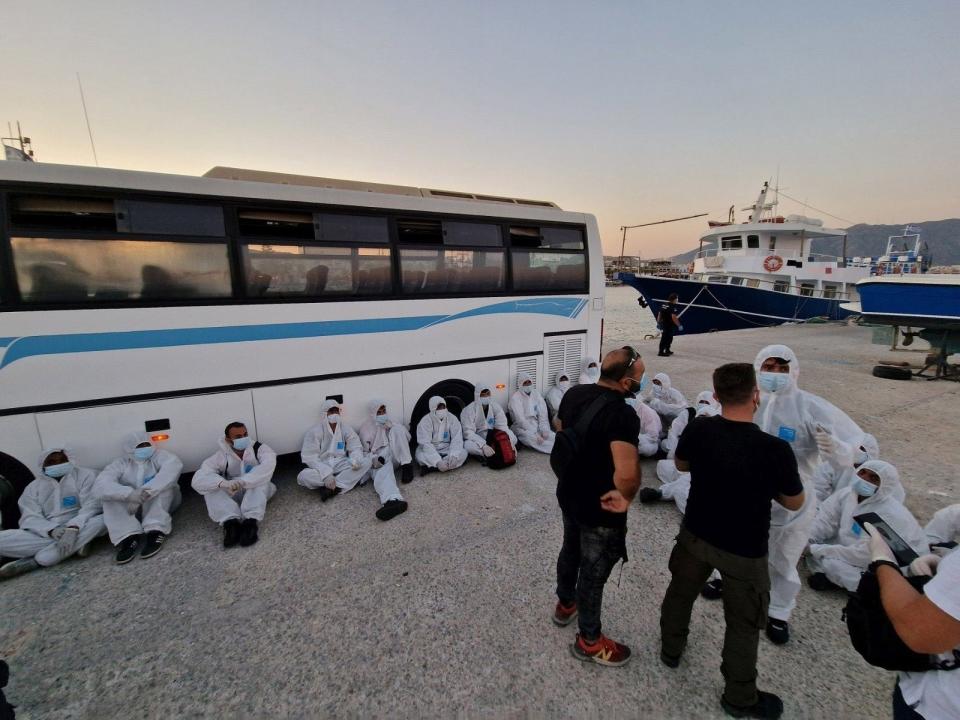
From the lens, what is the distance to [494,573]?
2.98 metres

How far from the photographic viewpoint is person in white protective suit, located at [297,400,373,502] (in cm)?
412

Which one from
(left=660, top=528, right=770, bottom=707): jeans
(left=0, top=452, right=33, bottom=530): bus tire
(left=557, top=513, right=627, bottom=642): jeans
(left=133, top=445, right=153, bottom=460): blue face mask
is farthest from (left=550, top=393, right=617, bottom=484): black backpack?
(left=0, top=452, right=33, bottom=530): bus tire

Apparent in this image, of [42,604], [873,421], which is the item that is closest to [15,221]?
[42,604]

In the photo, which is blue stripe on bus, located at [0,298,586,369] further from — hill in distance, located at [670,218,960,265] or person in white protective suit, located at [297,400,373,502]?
hill in distance, located at [670,218,960,265]

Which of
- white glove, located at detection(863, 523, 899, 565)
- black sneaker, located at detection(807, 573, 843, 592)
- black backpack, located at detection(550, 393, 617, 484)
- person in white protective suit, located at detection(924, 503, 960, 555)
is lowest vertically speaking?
black sneaker, located at detection(807, 573, 843, 592)

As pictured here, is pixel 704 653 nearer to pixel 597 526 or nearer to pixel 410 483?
pixel 597 526

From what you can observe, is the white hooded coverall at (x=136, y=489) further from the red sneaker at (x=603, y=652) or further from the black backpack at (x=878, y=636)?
the black backpack at (x=878, y=636)

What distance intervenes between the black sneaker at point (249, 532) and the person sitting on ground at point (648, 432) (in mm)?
4121

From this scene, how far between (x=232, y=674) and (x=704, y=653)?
272cm

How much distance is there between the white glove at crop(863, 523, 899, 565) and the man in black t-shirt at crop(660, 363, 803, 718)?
30 cm

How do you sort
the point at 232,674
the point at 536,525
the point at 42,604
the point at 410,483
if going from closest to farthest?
the point at 232,674 < the point at 42,604 < the point at 536,525 < the point at 410,483

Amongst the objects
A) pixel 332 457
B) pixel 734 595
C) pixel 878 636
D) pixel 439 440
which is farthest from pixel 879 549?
pixel 332 457

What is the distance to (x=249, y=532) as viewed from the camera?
11.3 ft

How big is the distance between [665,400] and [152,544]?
6224mm
